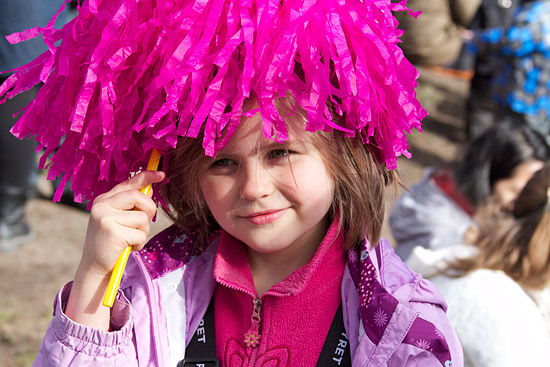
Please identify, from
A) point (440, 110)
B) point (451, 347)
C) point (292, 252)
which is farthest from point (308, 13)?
point (440, 110)

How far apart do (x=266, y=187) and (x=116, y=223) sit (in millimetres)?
310

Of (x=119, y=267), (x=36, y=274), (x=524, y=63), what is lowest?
(x=36, y=274)

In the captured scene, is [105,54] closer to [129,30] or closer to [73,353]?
[129,30]

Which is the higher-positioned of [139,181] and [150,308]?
[139,181]

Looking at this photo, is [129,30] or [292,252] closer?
[129,30]

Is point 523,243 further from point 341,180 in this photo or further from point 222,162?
point 222,162

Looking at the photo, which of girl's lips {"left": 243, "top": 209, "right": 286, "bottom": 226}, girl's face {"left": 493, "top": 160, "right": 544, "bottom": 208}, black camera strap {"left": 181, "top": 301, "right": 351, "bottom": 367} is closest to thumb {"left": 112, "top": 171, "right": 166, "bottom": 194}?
girl's lips {"left": 243, "top": 209, "right": 286, "bottom": 226}

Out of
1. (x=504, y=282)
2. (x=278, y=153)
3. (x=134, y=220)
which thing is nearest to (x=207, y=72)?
(x=278, y=153)

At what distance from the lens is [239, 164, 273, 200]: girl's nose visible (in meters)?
1.29

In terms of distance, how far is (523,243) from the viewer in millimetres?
2104

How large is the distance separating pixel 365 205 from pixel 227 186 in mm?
332

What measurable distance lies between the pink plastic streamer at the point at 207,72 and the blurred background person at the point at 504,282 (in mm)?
771

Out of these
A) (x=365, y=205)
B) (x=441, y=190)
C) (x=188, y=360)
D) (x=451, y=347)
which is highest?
(x=365, y=205)

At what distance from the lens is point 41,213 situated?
3.98 meters
